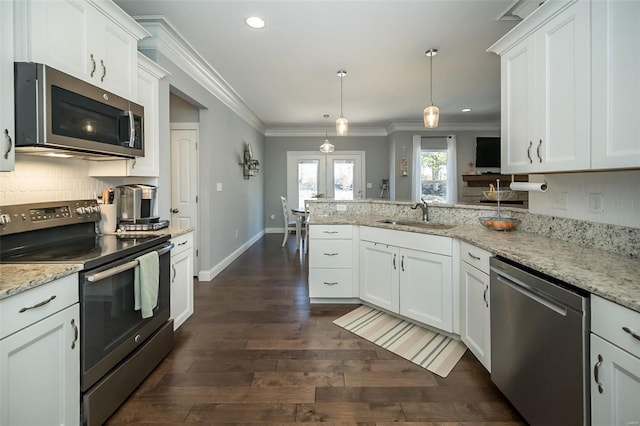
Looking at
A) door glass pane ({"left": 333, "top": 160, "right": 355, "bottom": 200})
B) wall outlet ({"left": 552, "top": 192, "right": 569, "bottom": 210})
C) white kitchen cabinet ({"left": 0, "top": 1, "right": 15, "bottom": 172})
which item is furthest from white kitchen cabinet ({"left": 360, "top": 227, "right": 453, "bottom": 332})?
door glass pane ({"left": 333, "top": 160, "right": 355, "bottom": 200})

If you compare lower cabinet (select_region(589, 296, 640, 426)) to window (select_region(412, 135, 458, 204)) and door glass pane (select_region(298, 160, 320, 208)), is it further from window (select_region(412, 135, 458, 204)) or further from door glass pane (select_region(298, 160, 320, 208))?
door glass pane (select_region(298, 160, 320, 208))

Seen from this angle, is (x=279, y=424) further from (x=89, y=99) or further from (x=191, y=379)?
(x=89, y=99)

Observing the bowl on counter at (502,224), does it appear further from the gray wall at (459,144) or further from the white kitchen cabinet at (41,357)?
the gray wall at (459,144)

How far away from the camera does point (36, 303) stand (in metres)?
1.20

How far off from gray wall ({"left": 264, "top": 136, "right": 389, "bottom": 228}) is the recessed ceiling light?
202 inches

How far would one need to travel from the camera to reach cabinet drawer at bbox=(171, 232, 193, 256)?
2.34m

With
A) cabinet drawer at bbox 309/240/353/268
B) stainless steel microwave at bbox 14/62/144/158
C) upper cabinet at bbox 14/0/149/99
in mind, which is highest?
upper cabinet at bbox 14/0/149/99

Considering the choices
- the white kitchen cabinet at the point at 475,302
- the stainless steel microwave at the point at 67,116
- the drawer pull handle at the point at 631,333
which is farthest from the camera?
the white kitchen cabinet at the point at 475,302

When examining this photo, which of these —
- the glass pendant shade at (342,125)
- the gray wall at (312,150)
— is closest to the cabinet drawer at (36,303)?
the glass pendant shade at (342,125)

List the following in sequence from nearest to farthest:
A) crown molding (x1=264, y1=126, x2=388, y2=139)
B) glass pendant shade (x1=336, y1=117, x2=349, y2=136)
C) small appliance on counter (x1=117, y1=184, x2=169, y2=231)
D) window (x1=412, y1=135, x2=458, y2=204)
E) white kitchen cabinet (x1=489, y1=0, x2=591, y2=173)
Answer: white kitchen cabinet (x1=489, y1=0, x2=591, y2=173) → small appliance on counter (x1=117, y1=184, x2=169, y2=231) → glass pendant shade (x1=336, y1=117, x2=349, y2=136) → window (x1=412, y1=135, x2=458, y2=204) → crown molding (x1=264, y1=126, x2=388, y2=139)

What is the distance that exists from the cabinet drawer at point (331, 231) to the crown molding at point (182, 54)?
2140mm

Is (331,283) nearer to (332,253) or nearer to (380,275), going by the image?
(332,253)

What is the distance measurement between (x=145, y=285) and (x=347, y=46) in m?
2.79

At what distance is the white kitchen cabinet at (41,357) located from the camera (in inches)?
43.2
